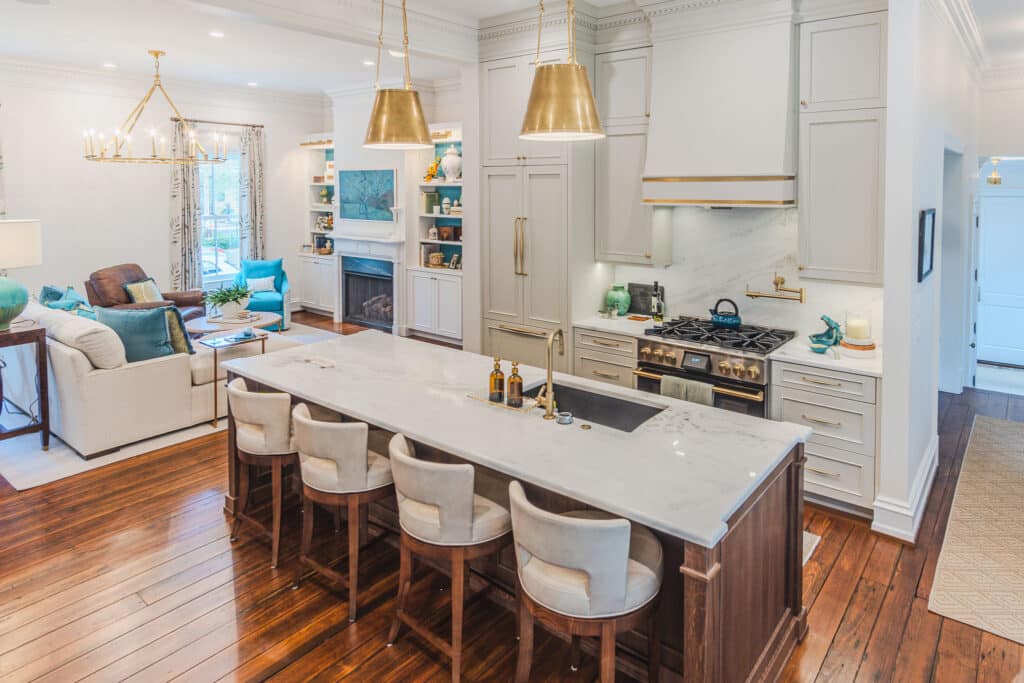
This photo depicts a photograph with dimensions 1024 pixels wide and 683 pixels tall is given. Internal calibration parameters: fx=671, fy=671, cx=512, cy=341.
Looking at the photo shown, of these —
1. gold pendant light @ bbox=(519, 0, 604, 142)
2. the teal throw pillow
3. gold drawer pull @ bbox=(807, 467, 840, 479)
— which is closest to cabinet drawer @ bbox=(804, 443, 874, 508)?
gold drawer pull @ bbox=(807, 467, 840, 479)

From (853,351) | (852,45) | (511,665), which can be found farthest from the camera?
(853,351)

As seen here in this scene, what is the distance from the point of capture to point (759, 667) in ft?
→ 7.95

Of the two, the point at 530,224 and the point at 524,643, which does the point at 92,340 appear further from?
the point at 524,643

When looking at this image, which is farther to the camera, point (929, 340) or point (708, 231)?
point (708, 231)

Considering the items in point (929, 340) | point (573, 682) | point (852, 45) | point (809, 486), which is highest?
point (852, 45)

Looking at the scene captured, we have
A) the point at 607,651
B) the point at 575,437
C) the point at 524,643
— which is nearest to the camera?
the point at 607,651

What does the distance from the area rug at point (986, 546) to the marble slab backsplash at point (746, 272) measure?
114 cm

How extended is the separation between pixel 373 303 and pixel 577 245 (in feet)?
15.4

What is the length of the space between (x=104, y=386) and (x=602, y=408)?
3.59 m

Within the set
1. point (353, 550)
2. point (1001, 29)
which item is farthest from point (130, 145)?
point (1001, 29)

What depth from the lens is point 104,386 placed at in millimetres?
4605

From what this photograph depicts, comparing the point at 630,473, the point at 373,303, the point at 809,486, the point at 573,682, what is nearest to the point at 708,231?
the point at 809,486

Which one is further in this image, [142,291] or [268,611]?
[142,291]

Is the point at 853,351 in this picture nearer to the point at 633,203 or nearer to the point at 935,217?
the point at 935,217
